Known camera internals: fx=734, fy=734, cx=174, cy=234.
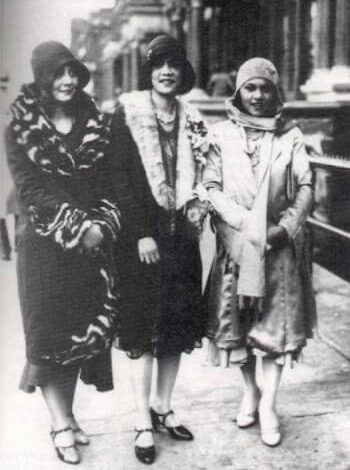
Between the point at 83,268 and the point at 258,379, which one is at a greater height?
the point at 83,268

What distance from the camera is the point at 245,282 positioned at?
270 centimetres

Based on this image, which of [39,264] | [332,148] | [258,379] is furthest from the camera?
[332,148]

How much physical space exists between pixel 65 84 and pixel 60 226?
484mm

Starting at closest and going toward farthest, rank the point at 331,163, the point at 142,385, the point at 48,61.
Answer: the point at 48,61 < the point at 142,385 < the point at 331,163

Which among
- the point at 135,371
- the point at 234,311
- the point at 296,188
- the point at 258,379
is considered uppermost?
the point at 296,188

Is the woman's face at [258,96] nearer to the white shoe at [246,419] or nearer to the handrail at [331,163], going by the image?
the handrail at [331,163]

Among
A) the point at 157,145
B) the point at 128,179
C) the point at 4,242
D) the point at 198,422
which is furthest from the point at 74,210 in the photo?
the point at 4,242

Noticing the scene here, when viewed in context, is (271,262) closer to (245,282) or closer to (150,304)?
(245,282)

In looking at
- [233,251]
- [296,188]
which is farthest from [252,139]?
[233,251]

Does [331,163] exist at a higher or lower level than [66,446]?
higher

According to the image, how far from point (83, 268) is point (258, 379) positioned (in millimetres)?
1257

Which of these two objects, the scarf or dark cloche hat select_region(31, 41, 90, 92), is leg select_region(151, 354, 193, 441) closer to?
the scarf

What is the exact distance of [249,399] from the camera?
9.73 feet

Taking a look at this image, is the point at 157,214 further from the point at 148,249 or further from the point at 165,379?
the point at 165,379
